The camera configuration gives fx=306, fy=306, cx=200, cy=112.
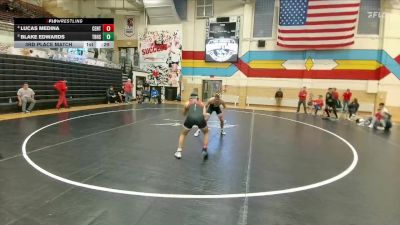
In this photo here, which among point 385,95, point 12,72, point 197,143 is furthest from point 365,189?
point 385,95

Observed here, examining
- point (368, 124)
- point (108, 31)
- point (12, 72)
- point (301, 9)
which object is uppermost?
point (301, 9)

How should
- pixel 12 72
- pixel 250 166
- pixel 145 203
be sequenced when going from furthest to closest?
pixel 12 72 → pixel 250 166 → pixel 145 203

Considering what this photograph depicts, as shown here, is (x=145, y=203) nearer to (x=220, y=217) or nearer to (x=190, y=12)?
(x=220, y=217)

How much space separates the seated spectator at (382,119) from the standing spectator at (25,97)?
15467 millimetres

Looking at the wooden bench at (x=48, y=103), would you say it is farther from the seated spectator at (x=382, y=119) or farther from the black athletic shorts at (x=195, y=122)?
the seated spectator at (x=382, y=119)

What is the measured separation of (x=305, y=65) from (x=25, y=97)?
19.0 meters

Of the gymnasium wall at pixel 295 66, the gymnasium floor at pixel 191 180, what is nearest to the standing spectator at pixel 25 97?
the gymnasium floor at pixel 191 180

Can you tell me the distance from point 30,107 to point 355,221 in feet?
45.9

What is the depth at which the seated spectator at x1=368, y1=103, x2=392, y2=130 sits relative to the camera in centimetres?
1340

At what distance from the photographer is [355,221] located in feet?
12.6

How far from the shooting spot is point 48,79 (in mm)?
16016

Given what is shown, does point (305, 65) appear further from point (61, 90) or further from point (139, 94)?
point (61, 90)
